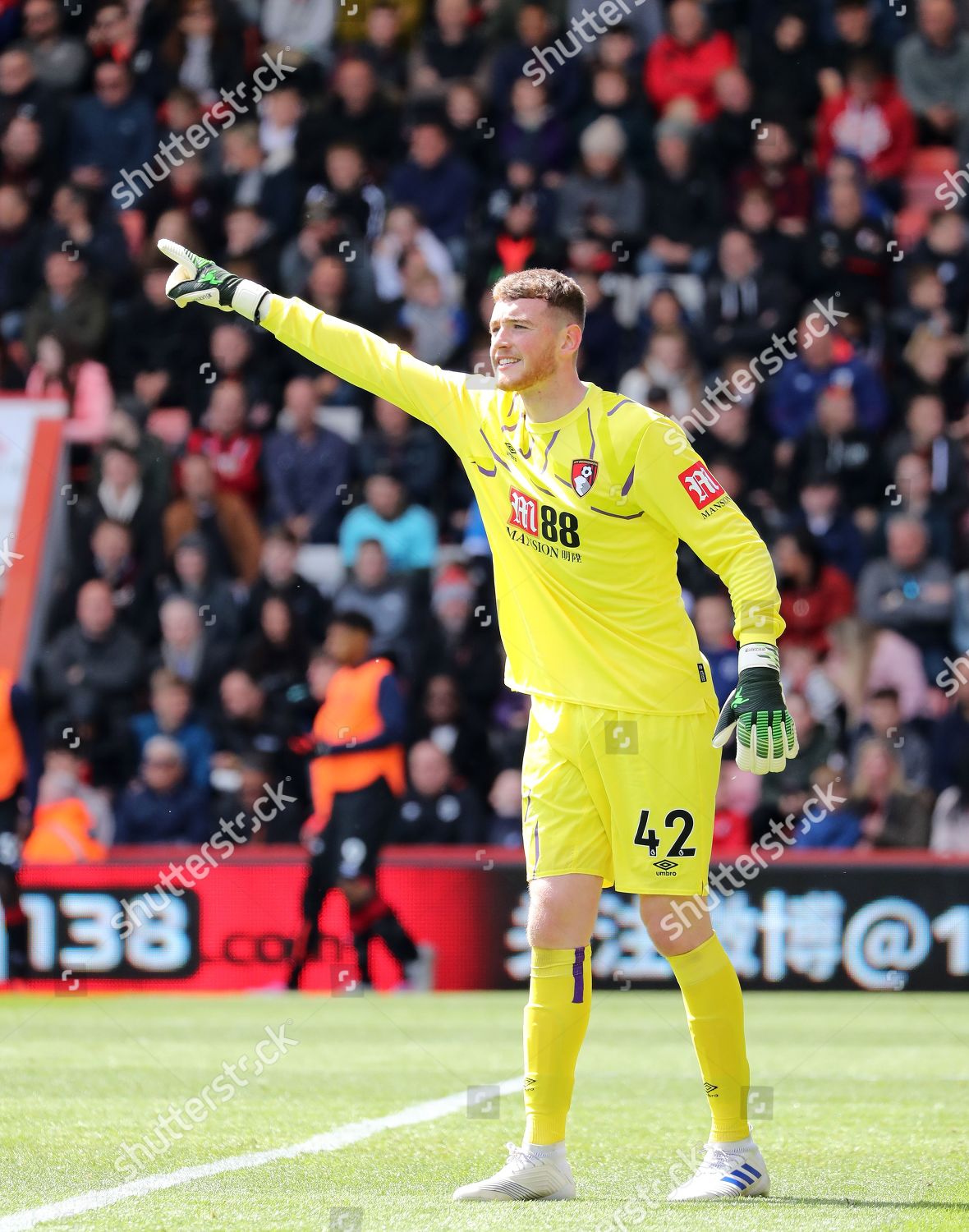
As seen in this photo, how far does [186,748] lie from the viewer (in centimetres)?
1419

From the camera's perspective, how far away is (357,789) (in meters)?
12.2

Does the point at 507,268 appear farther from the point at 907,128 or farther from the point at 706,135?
the point at 907,128

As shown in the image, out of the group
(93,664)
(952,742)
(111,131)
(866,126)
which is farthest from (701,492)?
(111,131)

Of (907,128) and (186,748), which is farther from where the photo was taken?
(907,128)

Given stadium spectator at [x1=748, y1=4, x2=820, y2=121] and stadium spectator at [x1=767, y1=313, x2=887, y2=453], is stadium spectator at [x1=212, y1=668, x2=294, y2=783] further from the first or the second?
stadium spectator at [x1=748, y1=4, x2=820, y2=121]

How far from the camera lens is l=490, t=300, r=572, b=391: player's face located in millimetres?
5875

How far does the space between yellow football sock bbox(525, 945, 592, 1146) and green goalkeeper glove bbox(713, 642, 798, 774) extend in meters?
0.68

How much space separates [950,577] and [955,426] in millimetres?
1194

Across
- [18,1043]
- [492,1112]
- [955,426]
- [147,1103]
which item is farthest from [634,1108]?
[955,426]

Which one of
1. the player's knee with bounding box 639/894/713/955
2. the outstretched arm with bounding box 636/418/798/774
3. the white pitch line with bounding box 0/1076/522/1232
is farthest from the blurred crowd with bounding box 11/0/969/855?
the outstretched arm with bounding box 636/418/798/774

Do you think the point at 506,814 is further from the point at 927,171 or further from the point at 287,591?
the point at 927,171

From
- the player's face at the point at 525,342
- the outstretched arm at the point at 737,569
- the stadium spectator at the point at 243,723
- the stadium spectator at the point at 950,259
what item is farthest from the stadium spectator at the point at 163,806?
the outstretched arm at the point at 737,569

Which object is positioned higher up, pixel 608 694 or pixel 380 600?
pixel 380 600

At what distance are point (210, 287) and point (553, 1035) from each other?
249cm
